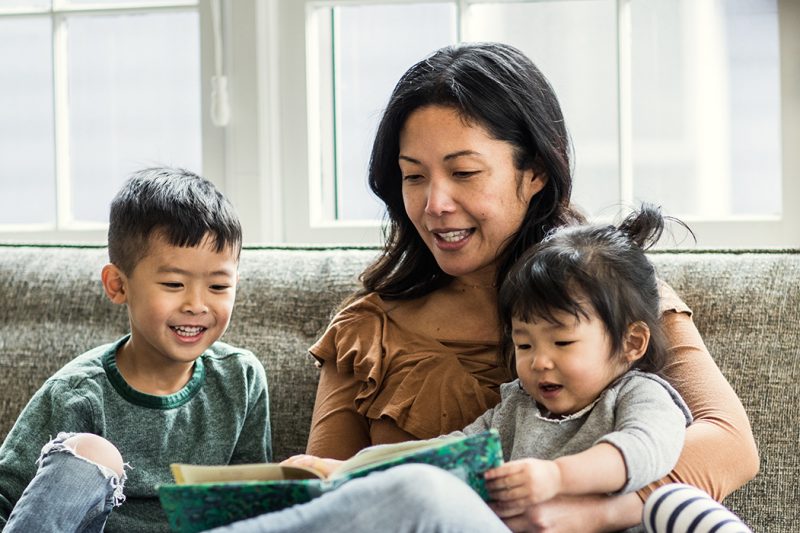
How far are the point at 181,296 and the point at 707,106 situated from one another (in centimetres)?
137

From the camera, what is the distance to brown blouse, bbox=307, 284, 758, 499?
1608 mm

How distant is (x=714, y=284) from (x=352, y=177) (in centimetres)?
106

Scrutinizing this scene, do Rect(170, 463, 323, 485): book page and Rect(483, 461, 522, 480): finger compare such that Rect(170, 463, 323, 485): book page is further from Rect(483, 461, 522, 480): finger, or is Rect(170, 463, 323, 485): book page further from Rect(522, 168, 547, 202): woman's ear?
Rect(522, 168, 547, 202): woman's ear

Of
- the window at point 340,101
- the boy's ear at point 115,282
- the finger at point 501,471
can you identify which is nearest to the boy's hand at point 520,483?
the finger at point 501,471

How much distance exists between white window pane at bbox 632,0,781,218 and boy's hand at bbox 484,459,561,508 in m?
1.32

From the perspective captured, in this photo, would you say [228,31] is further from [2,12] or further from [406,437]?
[406,437]

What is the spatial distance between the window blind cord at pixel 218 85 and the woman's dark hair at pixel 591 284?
119 centimetres

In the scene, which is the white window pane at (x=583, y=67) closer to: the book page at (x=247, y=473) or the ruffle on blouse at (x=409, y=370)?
the ruffle on blouse at (x=409, y=370)

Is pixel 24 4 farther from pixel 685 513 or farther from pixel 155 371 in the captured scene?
pixel 685 513

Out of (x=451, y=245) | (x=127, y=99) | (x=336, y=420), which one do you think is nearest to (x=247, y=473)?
(x=336, y=420)

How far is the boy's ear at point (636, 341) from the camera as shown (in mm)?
1568

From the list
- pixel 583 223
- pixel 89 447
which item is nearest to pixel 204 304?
pixel 89 447

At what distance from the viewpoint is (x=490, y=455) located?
131cm

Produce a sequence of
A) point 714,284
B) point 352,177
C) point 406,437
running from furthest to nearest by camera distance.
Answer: point 352,177
point 714,284
point 406,437
